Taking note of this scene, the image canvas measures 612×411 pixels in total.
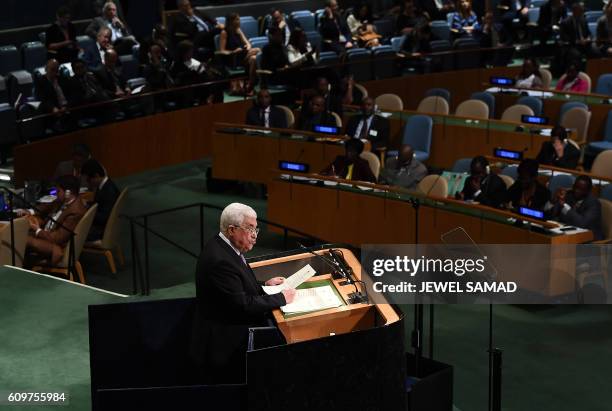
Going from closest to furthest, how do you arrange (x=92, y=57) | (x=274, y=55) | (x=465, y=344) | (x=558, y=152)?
1. (x=465, y=344)
2. (x=558, y=152)
3. (x=92, y=57)
4. (x=274, y=55)

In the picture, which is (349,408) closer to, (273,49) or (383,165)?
(383,165)

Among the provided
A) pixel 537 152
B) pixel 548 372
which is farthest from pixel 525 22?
pixel 548 372

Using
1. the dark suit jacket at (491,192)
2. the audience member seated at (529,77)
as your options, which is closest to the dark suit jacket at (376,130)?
the dark suit jacket at (491,192)

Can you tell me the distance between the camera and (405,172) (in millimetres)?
11406

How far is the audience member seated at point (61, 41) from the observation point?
14.5m

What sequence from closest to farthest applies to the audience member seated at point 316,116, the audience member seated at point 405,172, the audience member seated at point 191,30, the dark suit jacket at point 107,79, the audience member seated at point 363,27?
the audience member seated at point 405,172
the audience member seated at point 316,116
the dark suit jacket at point 107,79
the audience member seated at point 191,30
the audience member seated at point 363,27

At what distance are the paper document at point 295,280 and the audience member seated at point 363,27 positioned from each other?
13.0 metres

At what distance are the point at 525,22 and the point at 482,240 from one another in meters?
11.8

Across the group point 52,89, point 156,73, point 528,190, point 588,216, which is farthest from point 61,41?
point 588,216

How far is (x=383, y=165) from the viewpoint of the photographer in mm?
12625

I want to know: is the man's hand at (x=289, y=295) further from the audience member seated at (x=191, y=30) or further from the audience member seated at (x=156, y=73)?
the audience member seated at (x=191, y=30)

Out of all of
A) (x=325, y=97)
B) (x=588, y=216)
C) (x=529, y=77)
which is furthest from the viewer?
(x=529, y=77)

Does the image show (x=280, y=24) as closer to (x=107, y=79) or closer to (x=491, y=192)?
(x=107, y=79)

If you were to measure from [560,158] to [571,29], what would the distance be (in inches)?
307
